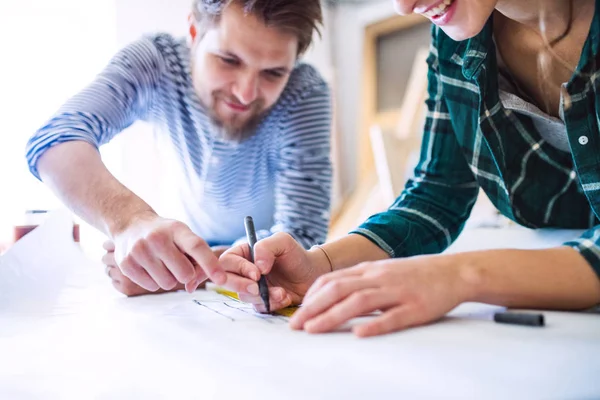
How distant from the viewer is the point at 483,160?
3.11 ft

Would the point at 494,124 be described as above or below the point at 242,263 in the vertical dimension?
above

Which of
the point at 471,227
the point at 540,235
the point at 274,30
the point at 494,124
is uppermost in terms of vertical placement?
the point at 274,30

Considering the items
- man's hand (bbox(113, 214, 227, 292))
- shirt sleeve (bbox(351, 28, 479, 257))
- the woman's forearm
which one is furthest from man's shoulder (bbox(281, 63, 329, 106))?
man's hand (bbox(113, 214, 227, 292))

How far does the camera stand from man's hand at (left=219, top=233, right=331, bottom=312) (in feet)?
2.45

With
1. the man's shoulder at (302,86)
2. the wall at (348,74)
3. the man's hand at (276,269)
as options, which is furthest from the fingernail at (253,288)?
the wall at (348,74)

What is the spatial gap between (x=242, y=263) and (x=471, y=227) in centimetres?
93

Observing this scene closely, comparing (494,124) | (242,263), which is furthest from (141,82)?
(494,124)

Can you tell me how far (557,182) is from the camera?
97cm

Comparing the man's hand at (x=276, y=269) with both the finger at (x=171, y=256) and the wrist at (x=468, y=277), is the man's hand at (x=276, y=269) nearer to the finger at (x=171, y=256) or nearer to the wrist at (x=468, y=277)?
the finger at (x=171, y=256)

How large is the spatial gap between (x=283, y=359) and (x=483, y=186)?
0.59 meters

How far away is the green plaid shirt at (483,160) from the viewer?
30.6 inches

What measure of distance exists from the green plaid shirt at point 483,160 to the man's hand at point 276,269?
0.15m

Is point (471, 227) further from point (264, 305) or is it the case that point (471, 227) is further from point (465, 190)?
point (264, 305)

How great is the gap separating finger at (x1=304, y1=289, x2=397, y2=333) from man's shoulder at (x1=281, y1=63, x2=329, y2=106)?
2.45ft
